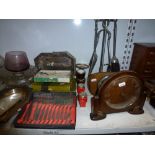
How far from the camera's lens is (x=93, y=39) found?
38.9 inches

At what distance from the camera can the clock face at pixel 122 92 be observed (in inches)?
23.6

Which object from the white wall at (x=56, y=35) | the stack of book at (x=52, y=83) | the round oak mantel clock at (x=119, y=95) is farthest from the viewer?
the white wall at (x=56, y=35)

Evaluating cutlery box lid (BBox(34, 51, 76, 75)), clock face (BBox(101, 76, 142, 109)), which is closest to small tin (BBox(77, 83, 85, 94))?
cutlery box lid (BBox(34, 51, 76, 75))

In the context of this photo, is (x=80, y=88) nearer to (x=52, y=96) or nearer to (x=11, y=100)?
(x=52, y=96)

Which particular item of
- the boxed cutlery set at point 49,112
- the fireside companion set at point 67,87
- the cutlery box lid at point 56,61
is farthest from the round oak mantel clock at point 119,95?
the cutlery box lid at point 56,61

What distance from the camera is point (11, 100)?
2.42 ft

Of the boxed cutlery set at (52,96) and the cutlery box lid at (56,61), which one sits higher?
the cutlery box lid at (56,61)

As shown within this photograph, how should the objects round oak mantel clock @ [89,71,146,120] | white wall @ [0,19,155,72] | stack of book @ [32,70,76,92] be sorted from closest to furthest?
round oak mantel clock @ [89,71,146,120] → stack of book @ [32,70,76,92] → white wall @ [0,19,155,72]

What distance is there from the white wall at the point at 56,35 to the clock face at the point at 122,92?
18.3 inches

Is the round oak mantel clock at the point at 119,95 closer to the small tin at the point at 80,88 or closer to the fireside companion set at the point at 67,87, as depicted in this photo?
the fireside companion set at the point at 67,87

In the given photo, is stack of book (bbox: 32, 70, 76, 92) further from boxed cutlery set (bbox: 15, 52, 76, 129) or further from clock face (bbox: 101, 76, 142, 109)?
clock face (bbox: 101, 76, 142, 109)

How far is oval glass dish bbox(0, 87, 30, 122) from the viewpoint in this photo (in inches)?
24.5

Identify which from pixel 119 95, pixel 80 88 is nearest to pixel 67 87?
pixel 80 88
